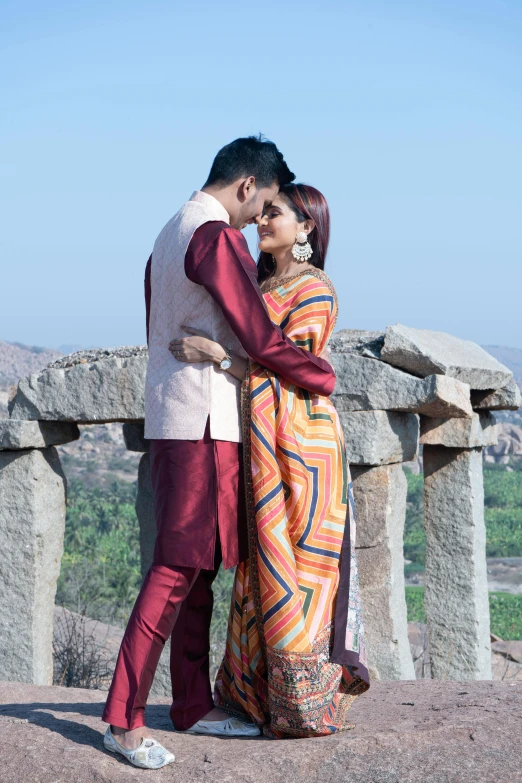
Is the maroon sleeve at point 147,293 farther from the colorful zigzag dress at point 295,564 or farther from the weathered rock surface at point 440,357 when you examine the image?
the weathered rock surface at point 440,357

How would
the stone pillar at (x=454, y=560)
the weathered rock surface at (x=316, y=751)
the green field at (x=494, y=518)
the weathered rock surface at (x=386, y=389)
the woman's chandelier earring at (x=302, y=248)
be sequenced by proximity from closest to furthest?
the weathered rock surface at (x=316, y=751), the woman's chandelier earring at (x=302, y=248), the weathered rock surface at (x=386, y=389), the stone pillar at (x=454, y=560), the green field at (x=494, y=518)

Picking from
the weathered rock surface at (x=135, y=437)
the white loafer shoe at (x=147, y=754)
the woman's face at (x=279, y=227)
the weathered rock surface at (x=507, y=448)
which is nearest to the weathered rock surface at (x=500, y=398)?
the weathered rock surface at (x=135, y=437)

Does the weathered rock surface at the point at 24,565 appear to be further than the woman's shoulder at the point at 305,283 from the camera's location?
Yes

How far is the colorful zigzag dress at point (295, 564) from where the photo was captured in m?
3.37

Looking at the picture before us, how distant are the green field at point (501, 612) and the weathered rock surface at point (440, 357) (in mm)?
6046

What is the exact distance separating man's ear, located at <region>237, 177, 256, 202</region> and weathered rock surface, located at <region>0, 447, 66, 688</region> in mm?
2881

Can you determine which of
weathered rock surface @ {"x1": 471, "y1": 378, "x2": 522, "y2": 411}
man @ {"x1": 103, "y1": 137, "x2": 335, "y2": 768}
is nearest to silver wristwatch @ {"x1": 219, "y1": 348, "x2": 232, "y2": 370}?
man @ {"x1": 103, "y1": 137, "x2": 335, "y2": 768}

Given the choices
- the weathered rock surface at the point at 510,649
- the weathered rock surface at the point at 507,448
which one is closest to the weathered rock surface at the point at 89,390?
the weathered rock surface at the point at 510,649

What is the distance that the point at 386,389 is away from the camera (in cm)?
543

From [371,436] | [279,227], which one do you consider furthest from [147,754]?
[371,436]

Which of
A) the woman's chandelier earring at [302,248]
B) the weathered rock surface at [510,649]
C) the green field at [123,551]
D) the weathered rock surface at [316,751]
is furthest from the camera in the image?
the green field at [123,551]

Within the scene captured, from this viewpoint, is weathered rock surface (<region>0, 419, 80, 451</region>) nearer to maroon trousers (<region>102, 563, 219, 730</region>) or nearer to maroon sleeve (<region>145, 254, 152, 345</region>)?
maroon sleeve (<region>145, 254, 152, 345</region>)

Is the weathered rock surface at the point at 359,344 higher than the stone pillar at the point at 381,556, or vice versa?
the weathered rock surface at the point at 359,344

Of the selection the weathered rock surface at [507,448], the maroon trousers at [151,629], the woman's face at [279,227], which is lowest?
the maroon trousers at [151,629]
